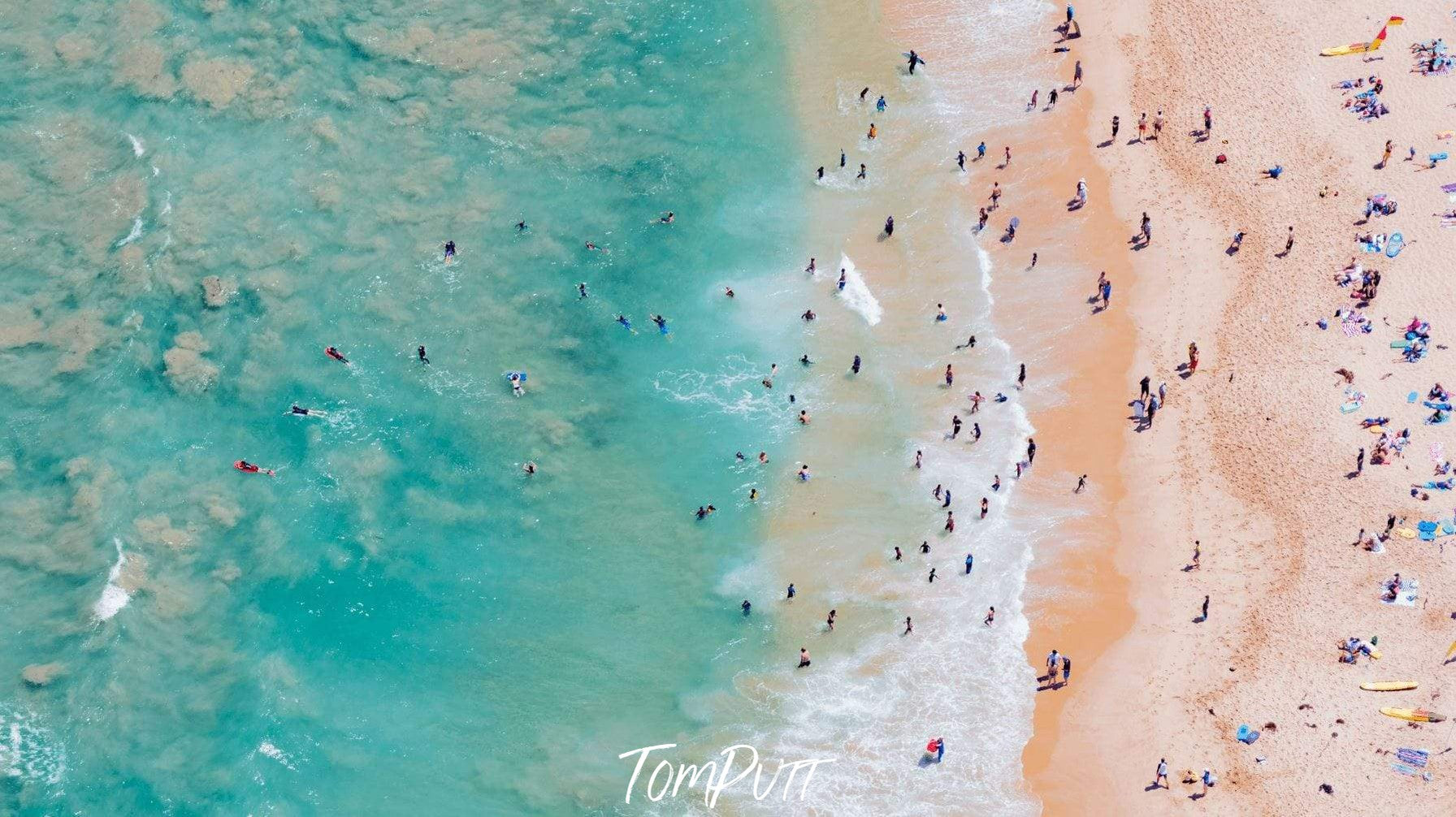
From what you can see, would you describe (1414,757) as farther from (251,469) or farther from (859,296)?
(251,469)

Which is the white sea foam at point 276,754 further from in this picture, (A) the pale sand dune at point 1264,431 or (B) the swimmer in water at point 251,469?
(A) the pale sand dune at point 1264,431

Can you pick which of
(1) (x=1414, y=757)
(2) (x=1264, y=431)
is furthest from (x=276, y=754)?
(2) (x=1264, y=431)

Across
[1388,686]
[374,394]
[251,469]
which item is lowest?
[1388,686]

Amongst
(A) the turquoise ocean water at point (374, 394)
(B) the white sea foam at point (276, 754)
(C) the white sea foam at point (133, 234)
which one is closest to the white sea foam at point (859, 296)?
(A) the turquoise ocean water at point (374, 394)

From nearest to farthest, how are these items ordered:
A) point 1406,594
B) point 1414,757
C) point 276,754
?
point 1414,757 → point 276,754 → point 1406,594

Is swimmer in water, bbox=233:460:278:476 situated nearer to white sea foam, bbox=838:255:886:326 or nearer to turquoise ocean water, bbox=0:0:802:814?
turquoise ocean water, bbox=0:0:802:814
